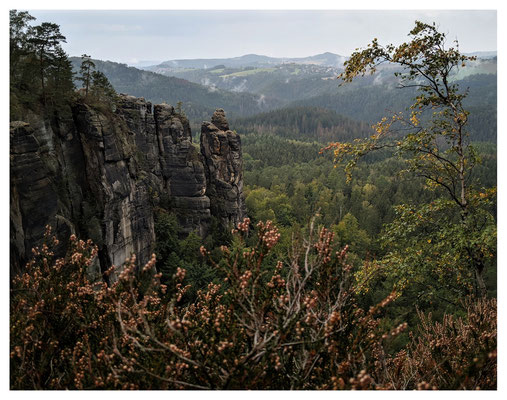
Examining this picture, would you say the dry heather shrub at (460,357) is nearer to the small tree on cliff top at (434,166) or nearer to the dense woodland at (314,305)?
the dense woodland at (314,305)

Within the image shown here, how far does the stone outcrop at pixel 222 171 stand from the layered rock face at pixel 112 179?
13cm

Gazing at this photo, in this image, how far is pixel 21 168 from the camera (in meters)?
16.7

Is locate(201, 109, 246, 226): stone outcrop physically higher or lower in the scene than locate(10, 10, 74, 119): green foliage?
lower

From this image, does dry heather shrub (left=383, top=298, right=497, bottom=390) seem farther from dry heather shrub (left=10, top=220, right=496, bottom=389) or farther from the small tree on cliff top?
the small tree on cliff top

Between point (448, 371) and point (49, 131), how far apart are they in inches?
950

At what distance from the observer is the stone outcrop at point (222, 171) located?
151ft

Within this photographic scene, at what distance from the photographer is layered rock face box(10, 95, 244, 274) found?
1695 cm

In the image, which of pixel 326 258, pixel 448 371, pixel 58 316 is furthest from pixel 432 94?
pixel 58 316

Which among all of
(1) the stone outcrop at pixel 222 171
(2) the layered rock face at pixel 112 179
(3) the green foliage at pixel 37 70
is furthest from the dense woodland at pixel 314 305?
(1) the stone outcrop at pixel 222 171

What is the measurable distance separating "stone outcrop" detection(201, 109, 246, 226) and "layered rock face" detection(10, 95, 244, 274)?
13 centimetres

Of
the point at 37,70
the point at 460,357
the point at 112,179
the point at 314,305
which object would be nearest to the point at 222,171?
the point at 112,179

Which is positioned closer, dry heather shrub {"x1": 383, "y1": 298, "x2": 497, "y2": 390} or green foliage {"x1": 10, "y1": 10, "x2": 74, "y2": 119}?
dry heather shrub {"x1": 383, "y1": 298, "x2": 497, "y2": 390}

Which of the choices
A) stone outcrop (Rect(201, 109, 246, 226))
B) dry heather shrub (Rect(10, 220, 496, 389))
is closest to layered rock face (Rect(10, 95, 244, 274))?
stone outcrop (Rect(201, 109, 246, 226))
